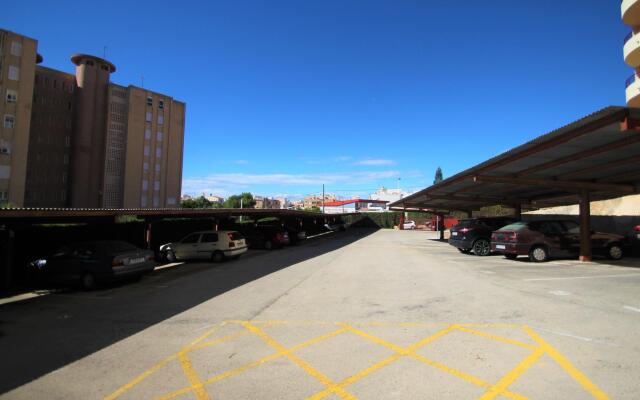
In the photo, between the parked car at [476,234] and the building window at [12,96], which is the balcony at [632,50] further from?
the building window at [12,96]

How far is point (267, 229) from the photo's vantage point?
23.8 meters

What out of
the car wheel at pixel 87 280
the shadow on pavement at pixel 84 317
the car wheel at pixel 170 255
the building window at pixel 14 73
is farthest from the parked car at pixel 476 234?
the building window at pixel 14 73

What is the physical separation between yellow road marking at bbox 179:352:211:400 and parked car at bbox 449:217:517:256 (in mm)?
15276

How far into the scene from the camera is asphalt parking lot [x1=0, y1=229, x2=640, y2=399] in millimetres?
3863

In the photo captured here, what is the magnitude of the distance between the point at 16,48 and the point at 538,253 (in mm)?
49146

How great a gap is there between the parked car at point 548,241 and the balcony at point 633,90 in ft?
53.6

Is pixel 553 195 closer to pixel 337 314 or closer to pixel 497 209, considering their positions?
pixel 337 314

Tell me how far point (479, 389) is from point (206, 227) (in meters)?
22.9

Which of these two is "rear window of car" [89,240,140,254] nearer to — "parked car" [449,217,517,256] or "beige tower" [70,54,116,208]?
"parked car" [449,217,517,256]

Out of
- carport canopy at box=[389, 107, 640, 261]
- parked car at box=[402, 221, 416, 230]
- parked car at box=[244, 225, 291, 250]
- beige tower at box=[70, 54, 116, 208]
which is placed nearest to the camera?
carport canopy at box=[389, 107, 640, 261]

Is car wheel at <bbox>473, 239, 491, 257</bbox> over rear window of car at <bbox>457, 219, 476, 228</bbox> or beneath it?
beneath

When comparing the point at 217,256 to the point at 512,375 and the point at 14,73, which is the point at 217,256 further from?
the point at 14,73

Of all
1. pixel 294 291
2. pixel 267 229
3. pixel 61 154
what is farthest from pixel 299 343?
pixel 61 154

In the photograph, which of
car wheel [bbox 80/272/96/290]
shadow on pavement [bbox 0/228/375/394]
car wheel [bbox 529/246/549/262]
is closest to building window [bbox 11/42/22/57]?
shadow on pavement [bbox 0/228/375/394]
